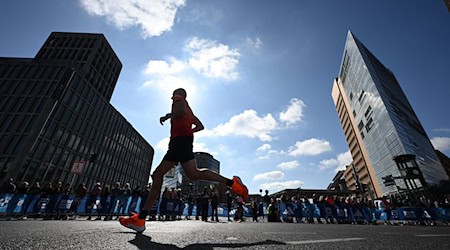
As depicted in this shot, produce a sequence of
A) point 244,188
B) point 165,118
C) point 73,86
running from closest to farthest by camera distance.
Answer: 1. point 165,118
2. point 244,188
3. point 73,86

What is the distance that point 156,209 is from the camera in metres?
11.2

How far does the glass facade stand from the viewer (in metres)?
34.3

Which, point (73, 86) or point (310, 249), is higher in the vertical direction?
point (73, 86)

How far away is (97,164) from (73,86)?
17213mm

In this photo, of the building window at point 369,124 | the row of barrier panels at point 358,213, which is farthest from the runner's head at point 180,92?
the building window at point 369,124

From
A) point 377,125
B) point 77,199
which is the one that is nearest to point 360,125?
point 377,125

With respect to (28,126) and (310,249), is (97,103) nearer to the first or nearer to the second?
(28,126)

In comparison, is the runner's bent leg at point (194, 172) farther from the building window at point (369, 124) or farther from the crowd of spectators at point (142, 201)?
the building window at point (369, 124)

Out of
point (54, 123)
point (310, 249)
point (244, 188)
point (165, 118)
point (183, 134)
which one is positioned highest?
point (54, 123)

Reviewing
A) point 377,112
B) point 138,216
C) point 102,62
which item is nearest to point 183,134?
point 138,216

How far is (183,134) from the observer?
2.99 meters

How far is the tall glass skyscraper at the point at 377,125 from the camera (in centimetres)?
5641

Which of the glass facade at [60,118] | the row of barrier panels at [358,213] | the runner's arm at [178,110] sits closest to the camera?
the runner's arm at [178,110]

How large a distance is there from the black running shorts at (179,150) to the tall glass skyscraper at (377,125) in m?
64.4
